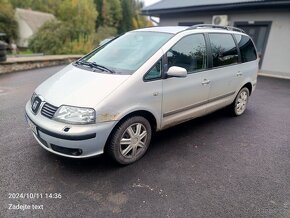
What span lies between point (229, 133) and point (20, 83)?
20.5 ft

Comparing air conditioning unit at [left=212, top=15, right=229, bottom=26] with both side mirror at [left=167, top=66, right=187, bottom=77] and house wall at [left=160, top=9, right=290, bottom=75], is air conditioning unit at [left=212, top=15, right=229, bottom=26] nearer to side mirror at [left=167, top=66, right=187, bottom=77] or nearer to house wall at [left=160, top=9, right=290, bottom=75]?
house wall at [left=160, top=9, right=290, bottom=75]

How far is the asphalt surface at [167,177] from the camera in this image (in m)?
2.22

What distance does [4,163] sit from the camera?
2793 millimetres

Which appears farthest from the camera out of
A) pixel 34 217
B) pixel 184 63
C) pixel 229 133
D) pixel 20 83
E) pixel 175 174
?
pixel 20 83

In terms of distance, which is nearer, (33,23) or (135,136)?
(135,136)

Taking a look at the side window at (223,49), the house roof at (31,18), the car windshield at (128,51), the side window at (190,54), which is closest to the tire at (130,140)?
the car windshield at (128,51)

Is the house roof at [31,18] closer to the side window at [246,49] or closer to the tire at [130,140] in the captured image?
the side window at [246,49]

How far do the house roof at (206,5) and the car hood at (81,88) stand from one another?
9.27 metres

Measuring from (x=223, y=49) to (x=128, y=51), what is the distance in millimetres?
1743

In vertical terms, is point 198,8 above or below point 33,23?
above

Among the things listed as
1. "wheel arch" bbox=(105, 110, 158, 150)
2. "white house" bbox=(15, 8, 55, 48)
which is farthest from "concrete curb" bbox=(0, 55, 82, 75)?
"white house" bbox=(15, 8, 55, 48)

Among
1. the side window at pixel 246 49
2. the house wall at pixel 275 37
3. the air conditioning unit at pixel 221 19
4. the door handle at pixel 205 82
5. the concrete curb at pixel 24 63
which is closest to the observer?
the door handle at pixel 205 82

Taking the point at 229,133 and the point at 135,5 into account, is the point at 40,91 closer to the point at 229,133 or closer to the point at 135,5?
the point at 229,133

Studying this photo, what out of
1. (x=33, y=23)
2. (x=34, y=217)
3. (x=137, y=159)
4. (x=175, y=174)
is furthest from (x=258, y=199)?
(x=33, y=23)
